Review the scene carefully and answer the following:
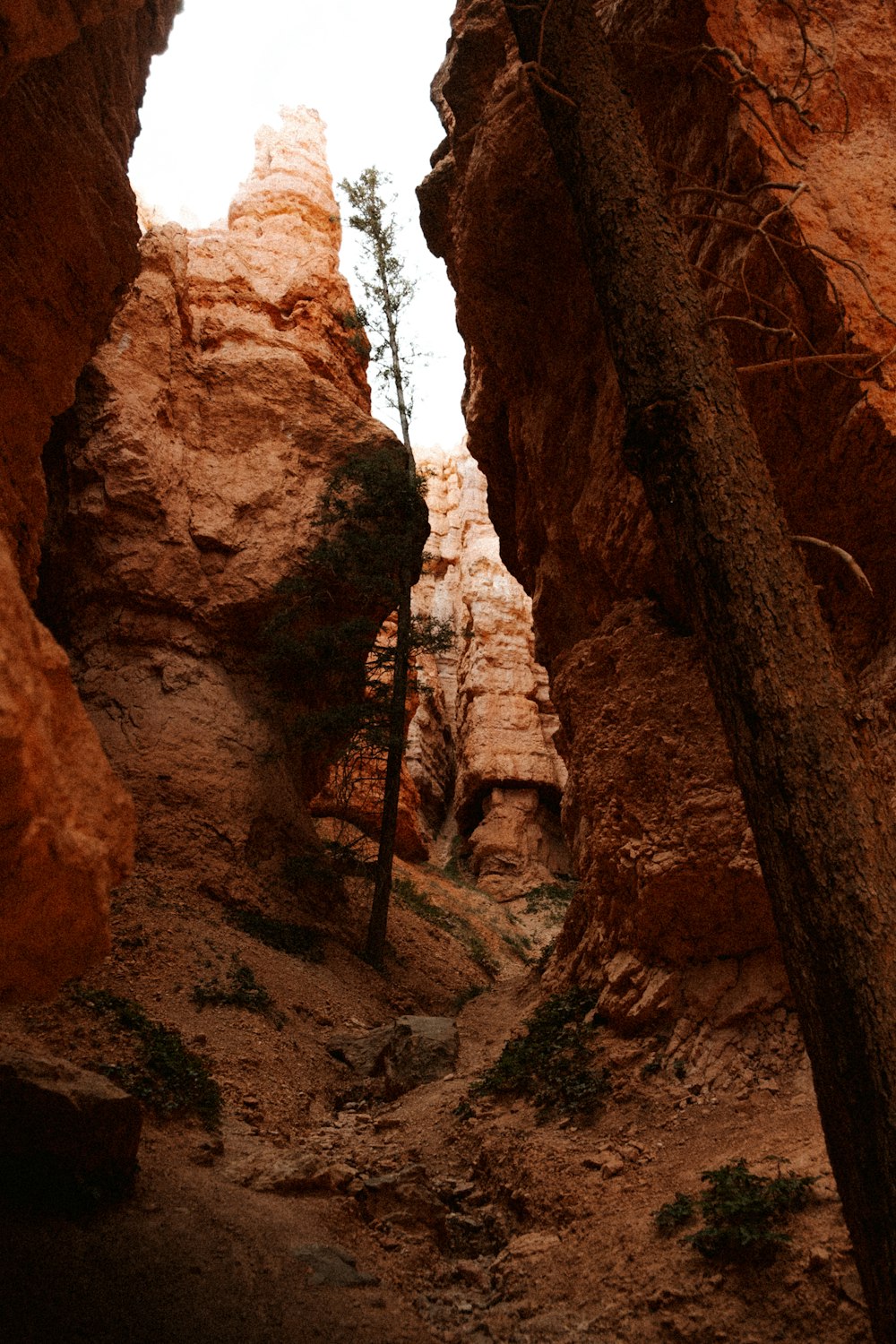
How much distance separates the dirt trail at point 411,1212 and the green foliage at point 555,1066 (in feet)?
0.48

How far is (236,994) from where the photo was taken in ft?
30.6

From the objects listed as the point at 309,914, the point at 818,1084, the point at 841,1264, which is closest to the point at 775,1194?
the point at 841,1264

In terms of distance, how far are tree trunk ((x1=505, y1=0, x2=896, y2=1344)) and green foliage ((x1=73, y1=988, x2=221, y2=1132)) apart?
518 cm

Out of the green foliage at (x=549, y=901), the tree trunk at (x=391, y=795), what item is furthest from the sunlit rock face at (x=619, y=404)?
the green foliage at (x=549, y=901)

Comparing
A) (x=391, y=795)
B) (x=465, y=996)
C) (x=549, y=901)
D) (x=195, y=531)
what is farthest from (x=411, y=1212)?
(x=549, y=901)

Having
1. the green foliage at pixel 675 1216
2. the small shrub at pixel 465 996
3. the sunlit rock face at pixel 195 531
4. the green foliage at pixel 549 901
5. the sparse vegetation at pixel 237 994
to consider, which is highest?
the sunlit rock face at pixel 195 531

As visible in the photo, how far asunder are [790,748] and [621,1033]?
5.00m

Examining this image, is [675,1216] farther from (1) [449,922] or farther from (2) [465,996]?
(1) [449,922]

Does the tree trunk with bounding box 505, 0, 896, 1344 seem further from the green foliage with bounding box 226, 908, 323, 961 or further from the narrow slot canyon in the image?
the green foliage with bounding box 226, 908, 323, 961

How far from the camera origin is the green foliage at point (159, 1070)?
6.49 metres

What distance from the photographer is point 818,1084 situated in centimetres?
304

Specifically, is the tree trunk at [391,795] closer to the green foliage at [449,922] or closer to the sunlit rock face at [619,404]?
the green foliage at [449,922]

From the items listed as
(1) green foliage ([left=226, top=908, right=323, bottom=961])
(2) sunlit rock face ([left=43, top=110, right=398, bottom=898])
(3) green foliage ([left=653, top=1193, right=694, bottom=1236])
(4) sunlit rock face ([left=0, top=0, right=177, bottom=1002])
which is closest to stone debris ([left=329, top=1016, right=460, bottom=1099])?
(1) green foliage ([left=226, top=908, right=323, bottom=961])

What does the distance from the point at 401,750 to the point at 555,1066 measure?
762cm
